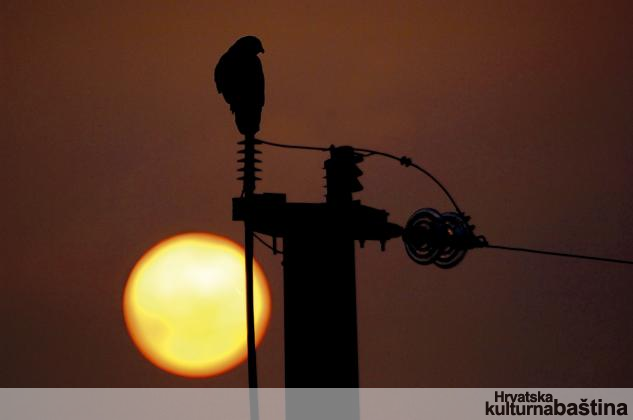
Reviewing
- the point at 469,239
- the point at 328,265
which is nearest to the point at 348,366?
the point at 328,265

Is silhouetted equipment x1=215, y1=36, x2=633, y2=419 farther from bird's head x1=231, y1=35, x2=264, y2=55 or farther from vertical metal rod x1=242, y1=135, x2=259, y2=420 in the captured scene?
bird's head x1=231, y1=35, x2=264, y2=55

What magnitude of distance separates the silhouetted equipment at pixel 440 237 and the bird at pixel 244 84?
58.3 inches

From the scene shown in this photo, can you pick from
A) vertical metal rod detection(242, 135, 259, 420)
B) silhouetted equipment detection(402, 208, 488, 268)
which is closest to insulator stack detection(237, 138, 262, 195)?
vertical metal rod detection(242, 135, 259, 420)

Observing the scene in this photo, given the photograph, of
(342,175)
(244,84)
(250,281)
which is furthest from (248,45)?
(250,281)

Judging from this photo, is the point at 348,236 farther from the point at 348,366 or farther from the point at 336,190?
the point at 348,366

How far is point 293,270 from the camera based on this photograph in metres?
4.39

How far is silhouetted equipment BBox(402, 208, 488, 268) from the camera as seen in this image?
16.7ft

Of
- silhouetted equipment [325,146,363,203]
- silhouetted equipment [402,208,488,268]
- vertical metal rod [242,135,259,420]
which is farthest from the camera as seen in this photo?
silhouetted equipment [402,208,488,268]

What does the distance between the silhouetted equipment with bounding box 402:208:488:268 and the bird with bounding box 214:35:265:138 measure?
1481mm

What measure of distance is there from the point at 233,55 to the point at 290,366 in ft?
8.12

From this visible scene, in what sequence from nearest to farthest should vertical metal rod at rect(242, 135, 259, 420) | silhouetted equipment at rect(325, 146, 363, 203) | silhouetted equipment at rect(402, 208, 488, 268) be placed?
vertical metal rod at rect(242, 135, 259, 420) → silhouetted equipment at rect(325, 146, 363, 203) → silhouetted equipment at rect(402, 208, 488, 268)

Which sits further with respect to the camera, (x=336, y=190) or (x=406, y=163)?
(x=406, y=163)

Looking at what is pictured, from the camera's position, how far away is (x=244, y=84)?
5156mm

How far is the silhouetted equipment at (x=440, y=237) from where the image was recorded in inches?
200
